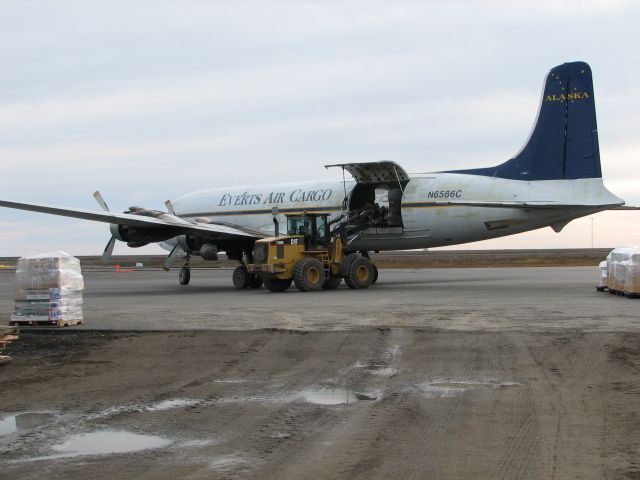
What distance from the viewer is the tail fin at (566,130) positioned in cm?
2545

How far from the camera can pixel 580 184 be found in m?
25.4

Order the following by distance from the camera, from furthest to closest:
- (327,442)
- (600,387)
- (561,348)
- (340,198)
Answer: (340,198) → (561,348) → (600,387) → (327,442)

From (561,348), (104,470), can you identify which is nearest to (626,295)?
(561,348)

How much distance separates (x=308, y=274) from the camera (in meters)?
26.4

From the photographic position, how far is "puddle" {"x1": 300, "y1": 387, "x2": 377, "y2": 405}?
8969 mm

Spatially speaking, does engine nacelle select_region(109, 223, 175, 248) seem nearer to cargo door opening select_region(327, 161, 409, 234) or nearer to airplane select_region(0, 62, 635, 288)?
airplane select_region(0, 62, 635, 288)

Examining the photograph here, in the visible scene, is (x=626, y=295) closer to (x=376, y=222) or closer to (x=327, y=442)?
(x=376, y=222)

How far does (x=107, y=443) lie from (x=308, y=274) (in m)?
19.3

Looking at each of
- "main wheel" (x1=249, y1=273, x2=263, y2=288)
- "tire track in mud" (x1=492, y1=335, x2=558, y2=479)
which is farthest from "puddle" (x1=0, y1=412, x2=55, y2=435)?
"main wheel" (x1=249, y1=273, x2=263, y2=288)

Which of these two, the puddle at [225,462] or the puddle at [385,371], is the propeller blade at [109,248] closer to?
the puddle at [385,371]

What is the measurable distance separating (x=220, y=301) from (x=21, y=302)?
714cm

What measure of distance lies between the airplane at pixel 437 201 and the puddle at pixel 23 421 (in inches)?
786

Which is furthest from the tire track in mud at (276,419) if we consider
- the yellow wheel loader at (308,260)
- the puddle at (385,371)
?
the yellow wheel loader at (308,260)

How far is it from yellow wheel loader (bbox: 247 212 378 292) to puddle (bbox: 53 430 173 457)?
1874cm
